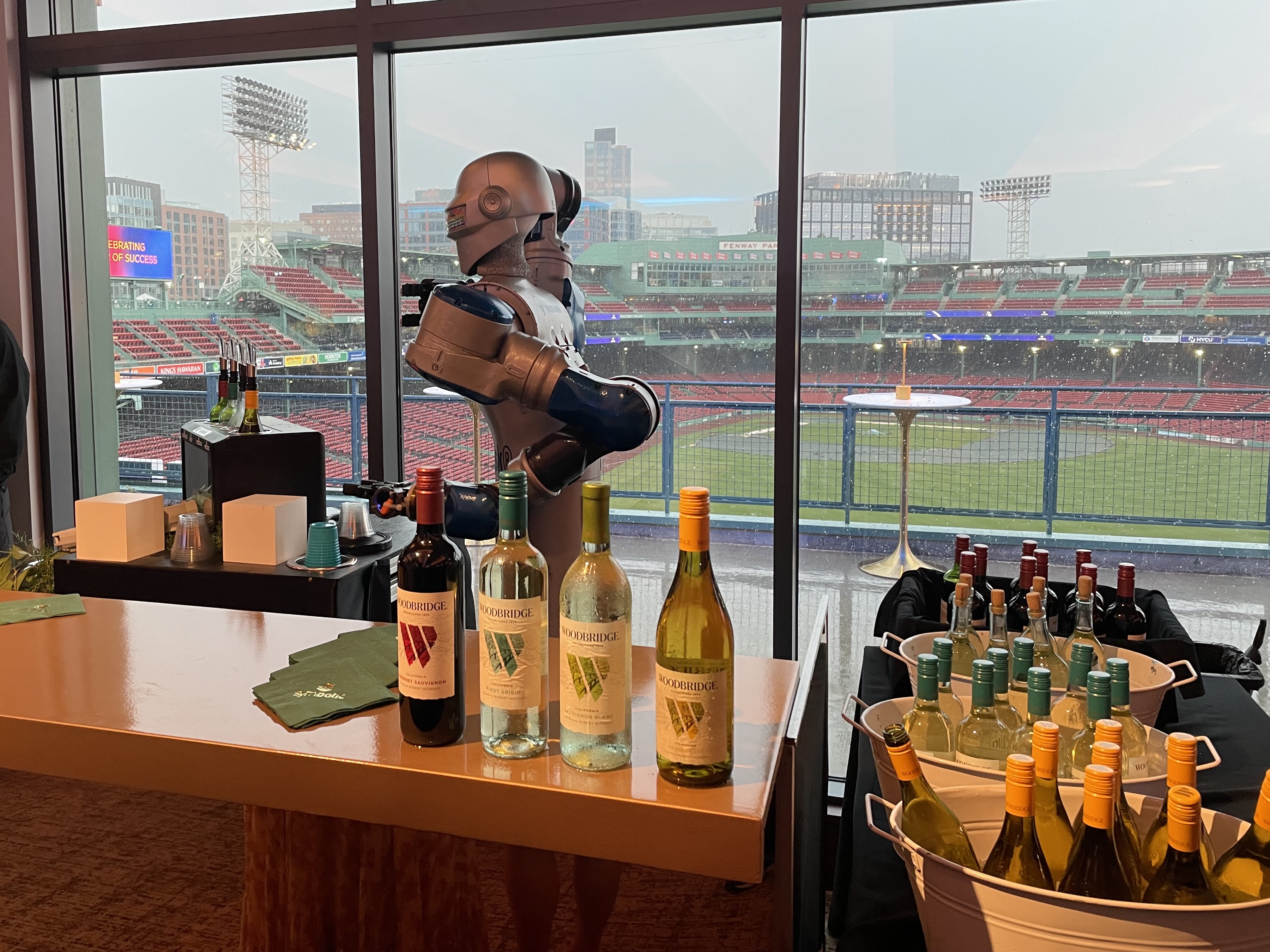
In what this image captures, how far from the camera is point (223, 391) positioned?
2842 mm

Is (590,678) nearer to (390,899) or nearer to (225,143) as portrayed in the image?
(390,899)

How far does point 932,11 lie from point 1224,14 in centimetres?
71

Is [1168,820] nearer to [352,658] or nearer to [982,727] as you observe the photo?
[982,727]

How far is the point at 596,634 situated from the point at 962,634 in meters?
0.79

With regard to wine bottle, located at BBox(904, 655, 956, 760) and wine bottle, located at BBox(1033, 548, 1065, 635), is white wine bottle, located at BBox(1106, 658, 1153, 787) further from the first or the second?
wine bottle, located at BBox(1033, 548, 1065, 635)

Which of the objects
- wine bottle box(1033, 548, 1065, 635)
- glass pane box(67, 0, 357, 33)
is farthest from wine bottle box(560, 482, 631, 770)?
glass pane box(67, 0, 357, 33)

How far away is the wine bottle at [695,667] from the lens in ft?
3.15

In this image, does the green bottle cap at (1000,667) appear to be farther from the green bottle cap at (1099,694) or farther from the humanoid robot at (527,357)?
the humanoid robot at (527,357)

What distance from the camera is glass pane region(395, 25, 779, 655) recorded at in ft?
9.63

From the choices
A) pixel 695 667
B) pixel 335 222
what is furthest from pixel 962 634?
pixel 335 222

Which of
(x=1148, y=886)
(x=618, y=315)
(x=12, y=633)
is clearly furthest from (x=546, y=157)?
(x=1148, y=886)

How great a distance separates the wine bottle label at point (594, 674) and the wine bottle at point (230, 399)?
6.83 ft

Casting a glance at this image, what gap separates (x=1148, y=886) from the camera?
96 centimetres

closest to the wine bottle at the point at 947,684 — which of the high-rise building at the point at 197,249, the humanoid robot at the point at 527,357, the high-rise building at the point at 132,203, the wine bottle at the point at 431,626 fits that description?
the wine bottle at the point at 431,626
